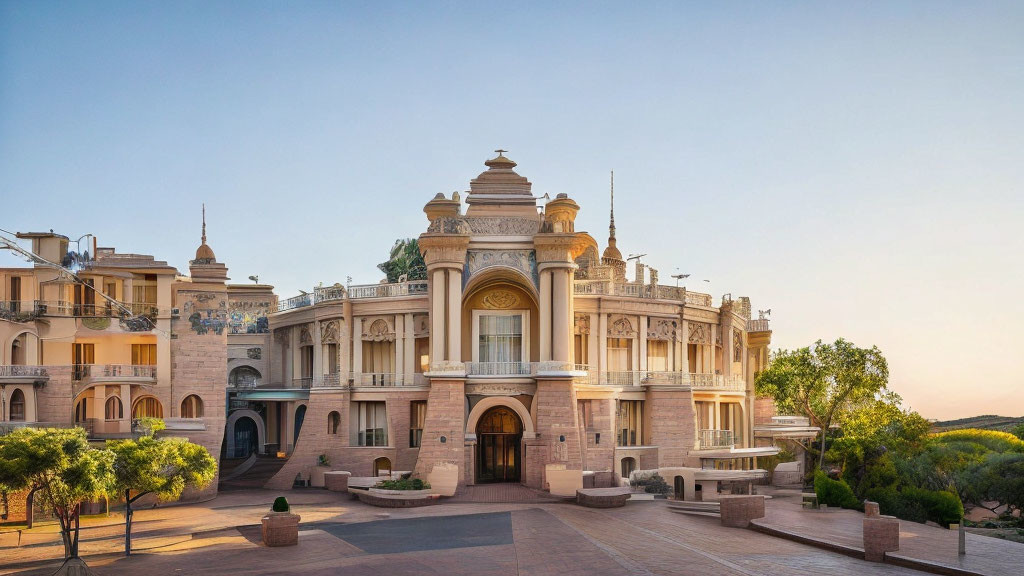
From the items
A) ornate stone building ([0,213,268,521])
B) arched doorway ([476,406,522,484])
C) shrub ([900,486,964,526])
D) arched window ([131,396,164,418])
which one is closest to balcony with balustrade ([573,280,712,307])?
arched doorway ([476,406,522,484])

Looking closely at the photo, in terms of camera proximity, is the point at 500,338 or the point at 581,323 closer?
the point at 500,338

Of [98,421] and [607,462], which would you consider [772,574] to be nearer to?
[607,462]

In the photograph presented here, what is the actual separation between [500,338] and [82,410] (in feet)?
63.0

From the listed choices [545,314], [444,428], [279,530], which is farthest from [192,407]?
[545,314]

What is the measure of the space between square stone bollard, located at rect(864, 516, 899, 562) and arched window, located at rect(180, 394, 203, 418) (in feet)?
92.2

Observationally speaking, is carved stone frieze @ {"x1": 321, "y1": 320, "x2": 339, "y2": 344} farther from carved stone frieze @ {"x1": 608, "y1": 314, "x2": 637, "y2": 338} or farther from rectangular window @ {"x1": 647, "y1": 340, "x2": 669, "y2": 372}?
rectangular window @ {"x1": 647, "y1": 340, "x2": 669, "y2": 372}

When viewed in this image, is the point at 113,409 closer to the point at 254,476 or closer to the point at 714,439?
the point at 254,476

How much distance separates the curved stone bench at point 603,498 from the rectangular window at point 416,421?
10.7 meters

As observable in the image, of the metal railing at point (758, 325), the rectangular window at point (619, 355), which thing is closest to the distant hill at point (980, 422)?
the metal railing at point (758, 325)

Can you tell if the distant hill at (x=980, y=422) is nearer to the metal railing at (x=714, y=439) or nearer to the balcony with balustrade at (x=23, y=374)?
the metal railing at (x=714, y=439)

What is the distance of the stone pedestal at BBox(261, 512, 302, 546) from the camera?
23.8 metres

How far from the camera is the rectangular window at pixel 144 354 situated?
38.2m

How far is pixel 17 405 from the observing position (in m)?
35.4

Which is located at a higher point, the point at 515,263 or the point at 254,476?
the point at 515,263
